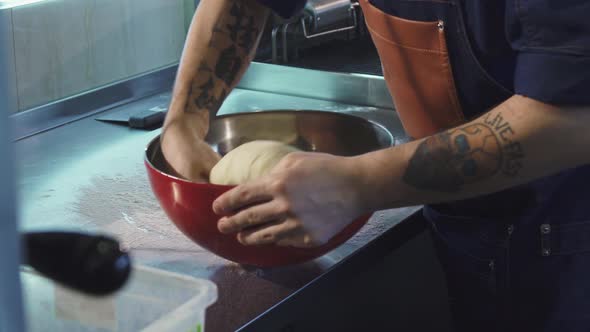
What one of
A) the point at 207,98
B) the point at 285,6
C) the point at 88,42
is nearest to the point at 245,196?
the point at 207,98

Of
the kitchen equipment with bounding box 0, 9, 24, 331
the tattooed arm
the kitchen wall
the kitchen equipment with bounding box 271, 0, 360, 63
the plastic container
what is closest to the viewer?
the kitchen equipment with bounding box 0, 9, 24, 331

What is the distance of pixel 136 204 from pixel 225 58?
290 millimetres

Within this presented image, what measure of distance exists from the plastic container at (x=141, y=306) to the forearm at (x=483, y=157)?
0.81 ft

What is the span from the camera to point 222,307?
1.03 meters

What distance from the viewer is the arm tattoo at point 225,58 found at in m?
1.25

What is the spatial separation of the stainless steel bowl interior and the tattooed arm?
44 mm

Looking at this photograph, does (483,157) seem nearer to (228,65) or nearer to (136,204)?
(228,65)

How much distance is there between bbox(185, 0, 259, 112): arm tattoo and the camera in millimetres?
1252

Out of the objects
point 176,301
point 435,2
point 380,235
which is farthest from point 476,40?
point 176,301

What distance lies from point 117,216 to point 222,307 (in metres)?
0.34

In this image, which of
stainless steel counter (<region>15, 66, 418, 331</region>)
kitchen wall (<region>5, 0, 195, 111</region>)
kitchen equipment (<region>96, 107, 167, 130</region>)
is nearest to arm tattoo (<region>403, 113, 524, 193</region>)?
stainless steel counter (<region>15, 66, 418, 331</region>)

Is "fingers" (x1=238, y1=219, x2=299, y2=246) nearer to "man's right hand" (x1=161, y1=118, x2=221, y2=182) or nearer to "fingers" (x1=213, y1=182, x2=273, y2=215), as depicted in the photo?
"fingers" (x1=213, y1=182, x2=273, y2=215)

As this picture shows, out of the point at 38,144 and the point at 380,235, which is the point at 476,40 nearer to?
the point at 380,235

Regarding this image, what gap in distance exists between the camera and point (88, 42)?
1.79 meters
